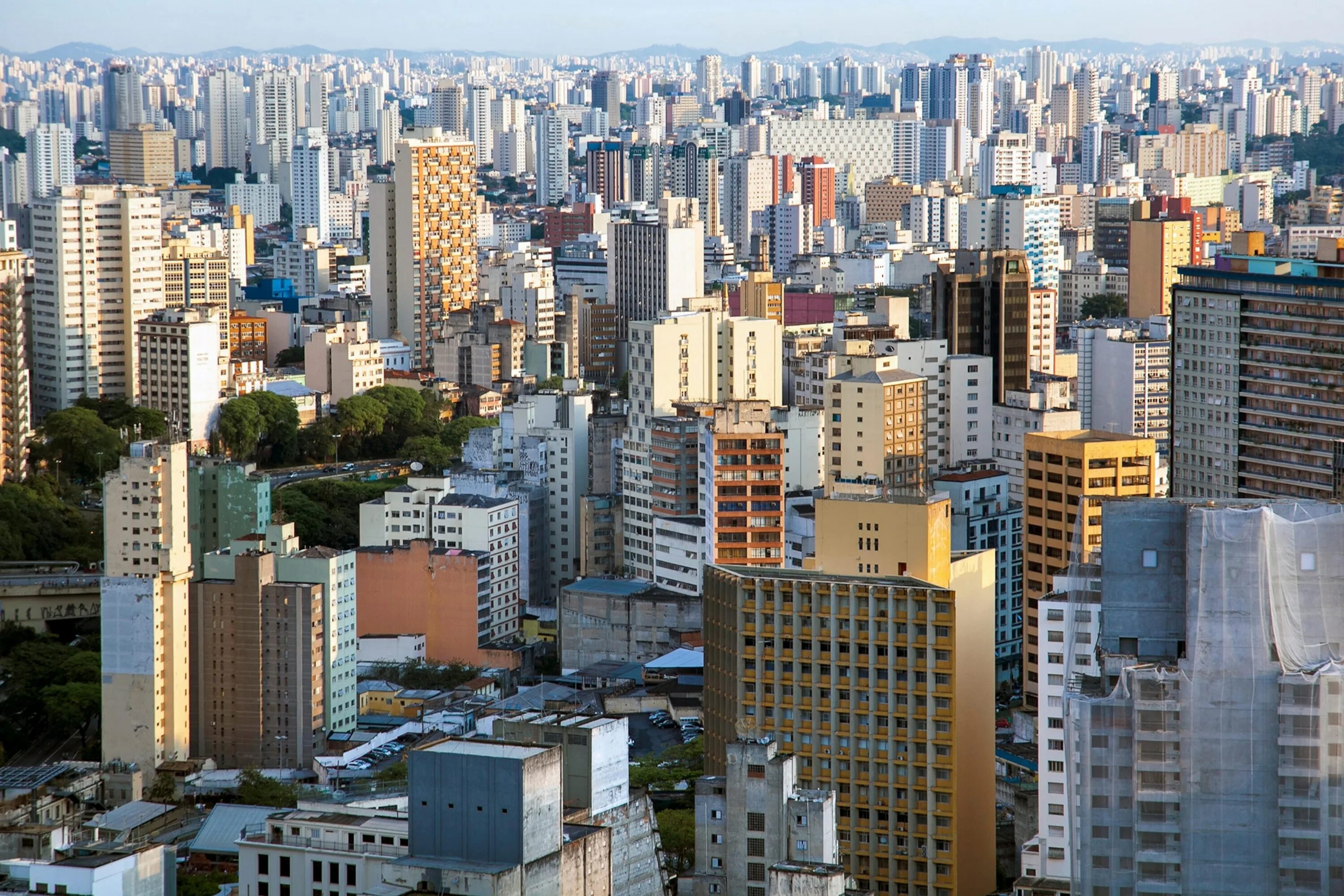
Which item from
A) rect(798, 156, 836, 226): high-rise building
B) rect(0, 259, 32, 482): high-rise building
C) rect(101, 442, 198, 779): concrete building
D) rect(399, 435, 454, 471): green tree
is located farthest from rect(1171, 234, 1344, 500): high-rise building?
rect(798, 156, 836, 226): high-rise building

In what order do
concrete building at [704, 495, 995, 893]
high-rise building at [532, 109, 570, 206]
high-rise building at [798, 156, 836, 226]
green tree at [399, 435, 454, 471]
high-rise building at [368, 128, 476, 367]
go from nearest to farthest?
1. concrete building at [704, 495, 995, 893]
2. green tree at [399, 435, 454, 471]
3. high-rise building at [368, 128, 476, 367]
4. high-rise building at [798, 156, 836, 226]
5. high-rise building at [532, 109, 570, 206]

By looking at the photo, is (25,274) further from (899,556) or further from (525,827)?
(525,827)

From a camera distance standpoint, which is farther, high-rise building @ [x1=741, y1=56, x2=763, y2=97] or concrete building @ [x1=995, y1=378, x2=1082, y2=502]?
high-rise building @ [x1=741, y1=56, x2=763, y2=97]

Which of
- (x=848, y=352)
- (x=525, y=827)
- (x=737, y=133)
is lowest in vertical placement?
(x=525, y=827)

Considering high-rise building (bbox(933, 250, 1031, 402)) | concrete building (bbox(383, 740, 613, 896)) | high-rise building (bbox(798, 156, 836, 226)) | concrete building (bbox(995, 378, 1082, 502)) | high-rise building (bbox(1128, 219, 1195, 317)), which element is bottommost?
concrete building (bbox(383, 740, 613, 896))

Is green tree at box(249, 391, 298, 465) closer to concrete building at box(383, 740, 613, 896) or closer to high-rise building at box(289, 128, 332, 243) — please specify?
concrete building at box(383, 740, 613, 896)

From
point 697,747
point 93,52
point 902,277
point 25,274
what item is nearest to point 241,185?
point 93,52

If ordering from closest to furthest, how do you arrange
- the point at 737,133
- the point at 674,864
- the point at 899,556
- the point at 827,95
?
the point at 674,864
the point at 899,556
the point at 737,133
the point at 827,95
